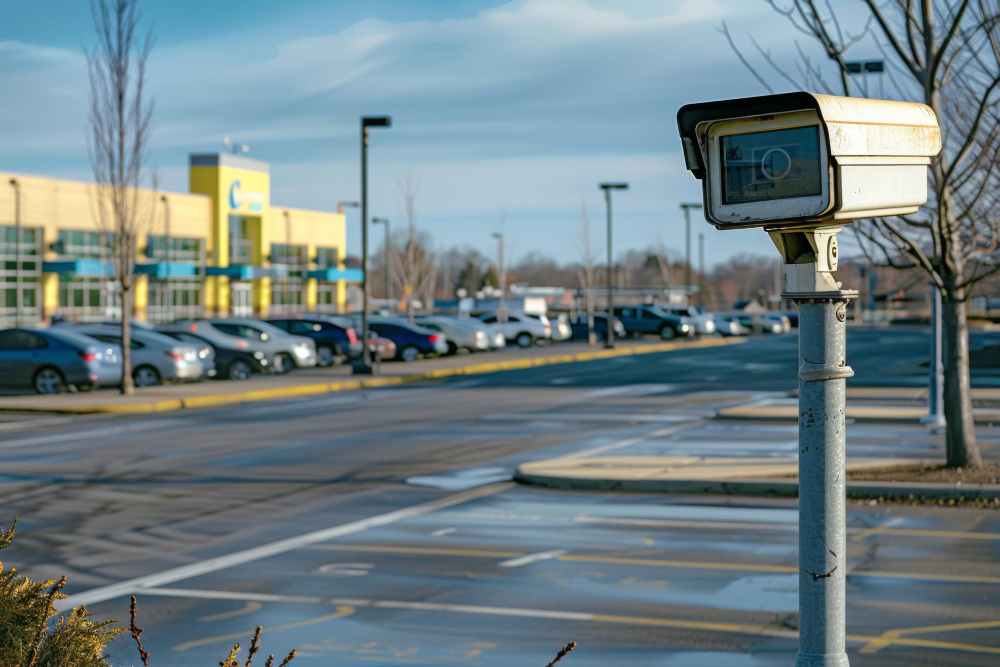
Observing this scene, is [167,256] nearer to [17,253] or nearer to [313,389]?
[17,253]

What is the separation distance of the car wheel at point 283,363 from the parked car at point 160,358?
398cm

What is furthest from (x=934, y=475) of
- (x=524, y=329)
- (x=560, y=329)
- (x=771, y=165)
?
(x=560, y=329)

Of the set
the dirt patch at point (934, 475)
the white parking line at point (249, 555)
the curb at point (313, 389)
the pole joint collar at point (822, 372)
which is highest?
the pole joint collar at point (822, 372)

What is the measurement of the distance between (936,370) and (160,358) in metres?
16.9

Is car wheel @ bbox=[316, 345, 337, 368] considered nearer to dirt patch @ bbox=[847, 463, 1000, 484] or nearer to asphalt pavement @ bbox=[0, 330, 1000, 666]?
asphalt pavement @ bbox=[0, 330, 1000, 666]

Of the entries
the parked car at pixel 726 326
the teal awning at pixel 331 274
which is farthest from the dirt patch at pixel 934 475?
the teal awning at pixel 331 274

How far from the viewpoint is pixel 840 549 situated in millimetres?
2980

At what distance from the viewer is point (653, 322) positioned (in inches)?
2323

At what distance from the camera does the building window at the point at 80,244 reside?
2463 inches

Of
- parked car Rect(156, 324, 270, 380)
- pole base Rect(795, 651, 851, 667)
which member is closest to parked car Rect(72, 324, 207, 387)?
parked car Rect(156, 324, 270, 380)

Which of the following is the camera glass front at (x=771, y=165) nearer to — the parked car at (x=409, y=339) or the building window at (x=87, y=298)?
the parked car at (x=409, y=339)

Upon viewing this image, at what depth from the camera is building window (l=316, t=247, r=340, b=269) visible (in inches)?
3366

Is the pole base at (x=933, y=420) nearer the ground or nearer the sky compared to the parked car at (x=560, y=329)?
nearer the ground

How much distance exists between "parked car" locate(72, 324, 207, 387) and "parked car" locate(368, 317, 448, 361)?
476 inches
